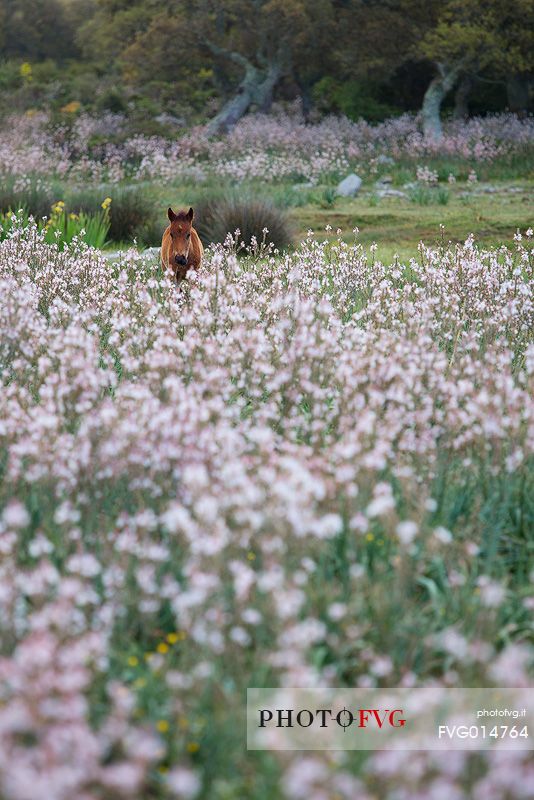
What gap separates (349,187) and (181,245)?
37.8 feet

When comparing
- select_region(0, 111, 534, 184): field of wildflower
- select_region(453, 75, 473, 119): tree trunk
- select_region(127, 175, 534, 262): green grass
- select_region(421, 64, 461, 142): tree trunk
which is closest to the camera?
select_region(127, 175, 534, 262): green grass

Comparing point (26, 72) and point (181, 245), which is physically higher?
point (26, 72)

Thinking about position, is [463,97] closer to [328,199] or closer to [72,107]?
[72,107]

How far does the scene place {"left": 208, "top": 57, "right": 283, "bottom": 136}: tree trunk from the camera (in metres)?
29.4

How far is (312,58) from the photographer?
2969 cm

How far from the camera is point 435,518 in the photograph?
3959 mm

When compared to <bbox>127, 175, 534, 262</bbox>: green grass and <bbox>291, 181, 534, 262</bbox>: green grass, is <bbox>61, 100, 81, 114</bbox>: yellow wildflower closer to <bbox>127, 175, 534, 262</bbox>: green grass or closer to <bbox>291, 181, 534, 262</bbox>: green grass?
<bbox>127, 175, 534, 262</bbox>: green grass

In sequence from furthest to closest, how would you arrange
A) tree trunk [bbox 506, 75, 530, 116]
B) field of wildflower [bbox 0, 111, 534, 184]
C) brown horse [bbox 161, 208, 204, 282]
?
tree trunk [bbox 506, 75, 530, 116] < field of wildflower [bbox 0, 111, 534, 184] < brown horse [bbox 161, 208, 204, 282]

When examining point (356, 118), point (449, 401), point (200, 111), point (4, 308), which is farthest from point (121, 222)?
→ point (200, 111)

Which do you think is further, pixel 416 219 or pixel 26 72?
pixel 26 72

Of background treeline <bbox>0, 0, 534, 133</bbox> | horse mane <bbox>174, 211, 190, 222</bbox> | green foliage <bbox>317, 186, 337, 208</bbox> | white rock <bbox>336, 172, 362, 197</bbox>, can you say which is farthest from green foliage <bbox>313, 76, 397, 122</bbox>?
horse mane <bbox>174, 211, 190, 222</bbox>

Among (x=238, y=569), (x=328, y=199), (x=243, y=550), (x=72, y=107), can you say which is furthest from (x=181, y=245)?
(x=72, y=107)

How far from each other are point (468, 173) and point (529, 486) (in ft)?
60.1

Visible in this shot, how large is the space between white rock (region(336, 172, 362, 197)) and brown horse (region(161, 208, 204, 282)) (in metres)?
10.7
